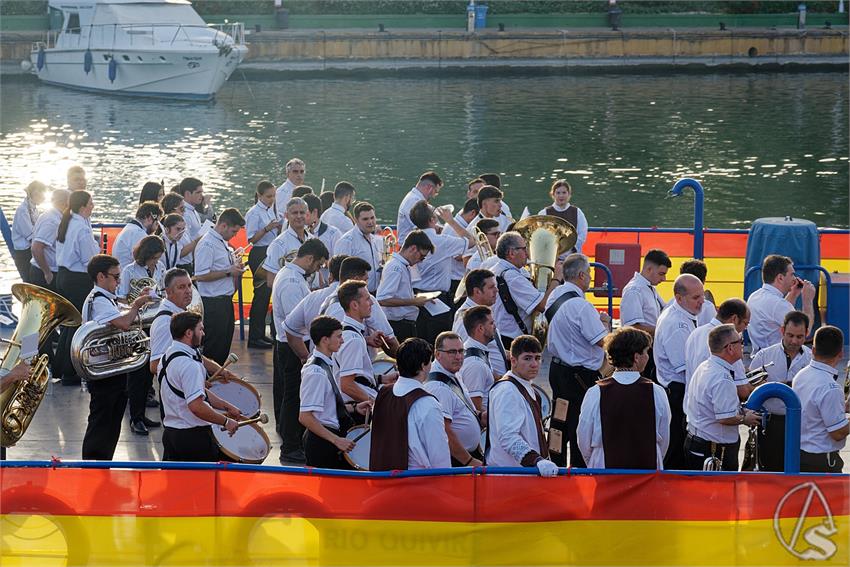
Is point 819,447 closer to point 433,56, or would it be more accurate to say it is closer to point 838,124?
point 838,124

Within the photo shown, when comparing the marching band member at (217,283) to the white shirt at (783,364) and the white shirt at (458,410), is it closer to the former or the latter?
the white shirt at (458,410)

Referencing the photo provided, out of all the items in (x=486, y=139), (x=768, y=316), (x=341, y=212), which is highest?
(x=486, y=139)

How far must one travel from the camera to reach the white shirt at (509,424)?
707 cm

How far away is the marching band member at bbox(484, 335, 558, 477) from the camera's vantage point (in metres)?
7.09

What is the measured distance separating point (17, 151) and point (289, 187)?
24.2 metres

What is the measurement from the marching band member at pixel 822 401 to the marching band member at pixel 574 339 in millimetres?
1575

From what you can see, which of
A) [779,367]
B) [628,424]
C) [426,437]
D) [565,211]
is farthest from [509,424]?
[565,211]

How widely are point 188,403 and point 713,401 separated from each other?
3.22m

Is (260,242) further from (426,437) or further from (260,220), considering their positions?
(426,437)

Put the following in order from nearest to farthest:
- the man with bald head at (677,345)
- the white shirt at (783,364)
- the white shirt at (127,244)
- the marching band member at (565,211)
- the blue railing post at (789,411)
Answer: the blue railing post at (789,411) < the white shirt at (783,364) < the man with bald head at (677,345) < the white shirt at (127,244) < the marching band member at (565,211)

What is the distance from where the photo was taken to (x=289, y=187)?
44.9ft

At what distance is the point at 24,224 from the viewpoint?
12.4 meters

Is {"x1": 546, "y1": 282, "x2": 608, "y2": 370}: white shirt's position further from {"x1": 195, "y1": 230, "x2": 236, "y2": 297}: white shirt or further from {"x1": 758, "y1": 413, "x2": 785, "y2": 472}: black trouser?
{"x1": 195, "y1": 230, "x2": 236, "y2": 297}: white shirt

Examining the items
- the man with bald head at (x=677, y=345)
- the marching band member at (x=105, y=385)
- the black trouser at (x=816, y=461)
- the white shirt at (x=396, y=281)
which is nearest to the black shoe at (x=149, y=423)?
the marching band member at (x=105, y=385)
